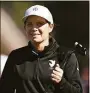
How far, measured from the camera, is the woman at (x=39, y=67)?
8.29 ft

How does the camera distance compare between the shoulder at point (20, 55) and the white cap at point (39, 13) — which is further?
the shoulder at point (20, 55)

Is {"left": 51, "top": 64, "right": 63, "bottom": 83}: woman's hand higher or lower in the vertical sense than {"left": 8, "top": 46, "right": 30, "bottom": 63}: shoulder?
lower

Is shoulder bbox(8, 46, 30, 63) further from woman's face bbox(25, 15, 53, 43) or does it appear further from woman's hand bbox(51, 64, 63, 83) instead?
woman's hand bbox(51, 64, 63, 83)

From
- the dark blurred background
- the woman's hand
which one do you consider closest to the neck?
the woman's hand

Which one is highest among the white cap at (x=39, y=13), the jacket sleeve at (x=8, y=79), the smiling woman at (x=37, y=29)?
the white cap at (x=39, y=13)

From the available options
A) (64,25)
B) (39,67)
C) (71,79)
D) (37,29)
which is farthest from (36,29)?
(64,25)

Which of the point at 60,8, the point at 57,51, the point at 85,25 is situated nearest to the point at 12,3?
the point at 60,8

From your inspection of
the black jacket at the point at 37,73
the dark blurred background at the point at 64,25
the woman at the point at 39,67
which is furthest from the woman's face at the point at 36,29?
the dark blurred background at the point at 64,25

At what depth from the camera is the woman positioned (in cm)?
253

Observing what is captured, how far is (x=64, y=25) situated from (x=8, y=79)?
103 inches

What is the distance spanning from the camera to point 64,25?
519cm

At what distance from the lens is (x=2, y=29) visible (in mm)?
5172

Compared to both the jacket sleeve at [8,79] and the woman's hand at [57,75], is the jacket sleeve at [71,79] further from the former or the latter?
the jacket sleeve at [8,79]

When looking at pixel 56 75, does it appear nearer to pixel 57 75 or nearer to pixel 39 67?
pixel 57 75
